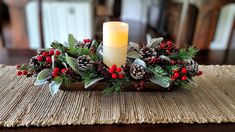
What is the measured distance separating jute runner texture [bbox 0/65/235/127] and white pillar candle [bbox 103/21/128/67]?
0.38ft

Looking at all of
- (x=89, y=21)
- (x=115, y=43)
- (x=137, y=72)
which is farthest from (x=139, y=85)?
(x=89, y=21)

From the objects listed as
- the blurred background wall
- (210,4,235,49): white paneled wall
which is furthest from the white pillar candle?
(210,4,235,49): white paneled wall

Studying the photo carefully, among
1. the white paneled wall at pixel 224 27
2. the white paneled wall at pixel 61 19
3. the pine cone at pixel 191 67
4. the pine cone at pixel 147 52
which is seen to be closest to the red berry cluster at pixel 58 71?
the pine cone at pixel 147 52

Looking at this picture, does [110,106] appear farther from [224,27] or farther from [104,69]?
[224,27]

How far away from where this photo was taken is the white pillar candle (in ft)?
2.31

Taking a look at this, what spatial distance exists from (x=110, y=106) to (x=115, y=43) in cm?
20

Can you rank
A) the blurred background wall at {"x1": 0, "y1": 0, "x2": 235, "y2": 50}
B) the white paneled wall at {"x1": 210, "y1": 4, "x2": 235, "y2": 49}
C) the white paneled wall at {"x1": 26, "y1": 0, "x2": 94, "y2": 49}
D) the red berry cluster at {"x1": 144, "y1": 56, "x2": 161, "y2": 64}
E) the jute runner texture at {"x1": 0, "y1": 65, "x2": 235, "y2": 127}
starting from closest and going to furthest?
the jute runner texture at {"x1": 0, "y1": 65, "x2": 235, "y2": 127} → the red berry cluster at {"x1": 144, "y1": 56, "x2": 161, "y2": 64} → the blurred background wall at {"x1": 0, "y1": 0, "x2": 235, "y2": 50} → the white paneled wall at {"x1": 26, "y1": 0, "x2": 94, "y2": 49} → the white paneled wall at {"x1": 210, "y1": 4, "x2": 235, "y2": 49}

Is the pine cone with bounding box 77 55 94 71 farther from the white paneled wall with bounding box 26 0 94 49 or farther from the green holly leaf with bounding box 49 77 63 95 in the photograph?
the white paneled wall with bounding box 26 0 94 49

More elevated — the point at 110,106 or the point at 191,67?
the point at 191,67

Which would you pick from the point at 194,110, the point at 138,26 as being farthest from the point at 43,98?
the point at 138,26

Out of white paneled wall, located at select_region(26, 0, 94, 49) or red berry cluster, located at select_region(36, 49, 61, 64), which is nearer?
red berry cluster, located at select_region(36, 49, 61, 64)

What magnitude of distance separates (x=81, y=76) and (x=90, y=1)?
2.06 metres

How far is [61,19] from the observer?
257 centimetres

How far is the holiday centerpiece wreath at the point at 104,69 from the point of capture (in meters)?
0.67
